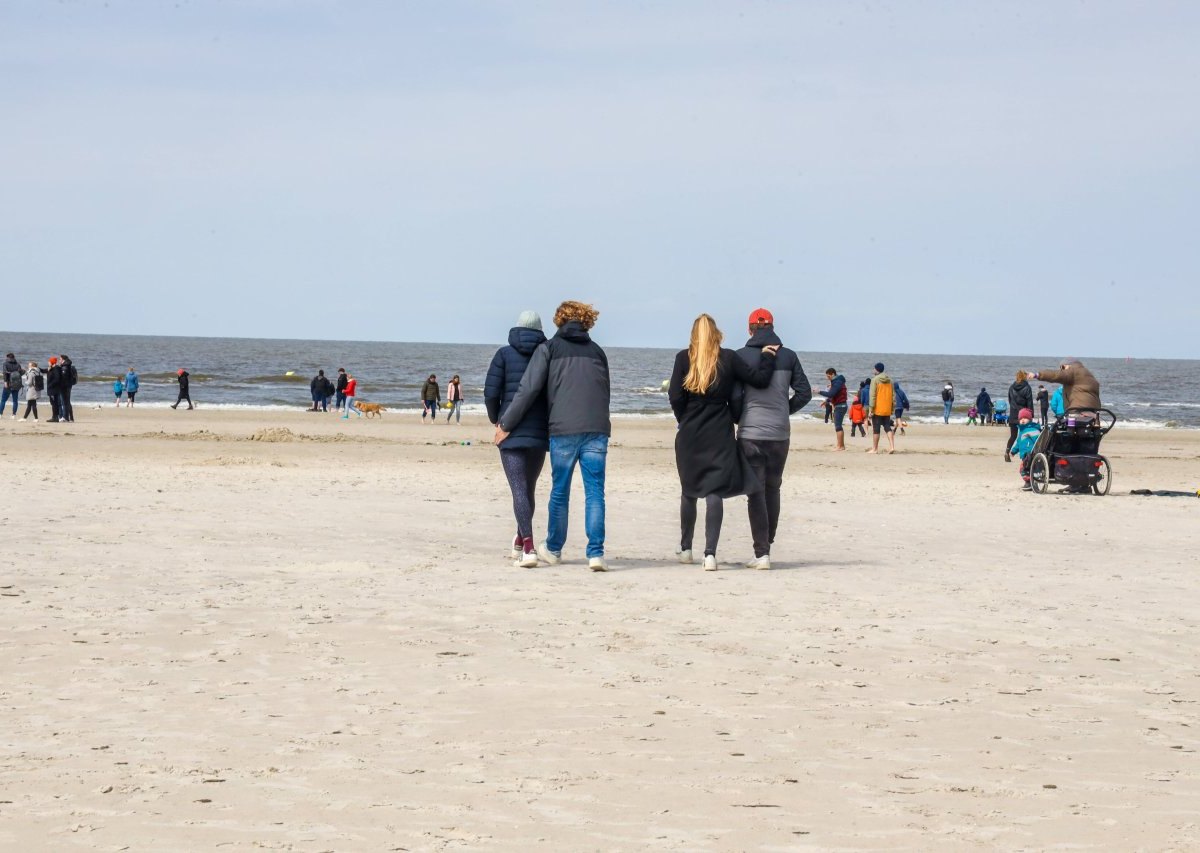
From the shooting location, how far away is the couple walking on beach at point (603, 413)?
9.45 meters

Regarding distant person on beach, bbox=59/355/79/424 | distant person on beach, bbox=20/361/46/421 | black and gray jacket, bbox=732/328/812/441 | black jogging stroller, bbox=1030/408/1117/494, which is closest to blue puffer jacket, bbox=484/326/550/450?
black and gray jacket, bbox=732/328/812/441

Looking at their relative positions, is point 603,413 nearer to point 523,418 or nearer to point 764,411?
point 523,418

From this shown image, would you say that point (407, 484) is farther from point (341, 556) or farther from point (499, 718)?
point (499, 718)

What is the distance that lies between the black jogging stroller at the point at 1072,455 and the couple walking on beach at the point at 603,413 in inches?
339

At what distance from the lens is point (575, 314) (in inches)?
377

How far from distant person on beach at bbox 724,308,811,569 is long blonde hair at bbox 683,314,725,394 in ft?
0.88

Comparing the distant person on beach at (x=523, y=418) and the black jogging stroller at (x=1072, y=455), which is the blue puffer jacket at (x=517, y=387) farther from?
the black jogging stroller at (x=1072, y=455)

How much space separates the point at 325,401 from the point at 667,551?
113ft

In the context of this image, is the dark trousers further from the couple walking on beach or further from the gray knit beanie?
the gray knit beanie

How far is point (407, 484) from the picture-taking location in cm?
1716

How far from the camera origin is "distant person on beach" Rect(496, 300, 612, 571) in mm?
9430

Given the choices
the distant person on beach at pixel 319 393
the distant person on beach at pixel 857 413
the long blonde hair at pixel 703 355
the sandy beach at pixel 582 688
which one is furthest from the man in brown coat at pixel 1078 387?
the distant person on beach at pixel 319 393

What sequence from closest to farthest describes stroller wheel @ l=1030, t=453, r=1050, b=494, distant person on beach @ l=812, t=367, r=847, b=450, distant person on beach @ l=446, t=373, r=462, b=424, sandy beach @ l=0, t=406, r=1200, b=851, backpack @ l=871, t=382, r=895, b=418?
1. sandy beach @ l=0, t=406, r=1200, b=851
2. stroller wheel @ l=1030, t=453, r=1050, b=494
3. backpack @ l=871, t=382, r=895, b=418
4. distant person on beach @ l=812, t=367, r=847, b=450
5. distant person on beach @ l=446, t=373, r=462, b=424

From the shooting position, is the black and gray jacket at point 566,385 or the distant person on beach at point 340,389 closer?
the black and gray jacket at point 566,385
